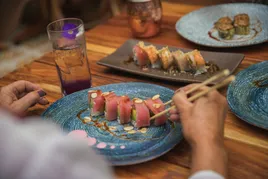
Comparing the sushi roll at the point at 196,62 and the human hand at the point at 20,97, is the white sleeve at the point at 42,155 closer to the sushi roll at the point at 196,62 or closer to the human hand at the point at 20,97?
the human hand at the point at 20,97

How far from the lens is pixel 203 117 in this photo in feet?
3.02

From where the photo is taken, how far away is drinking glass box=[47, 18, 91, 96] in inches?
56.0

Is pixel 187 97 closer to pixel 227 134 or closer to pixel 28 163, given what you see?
pixel 227 134

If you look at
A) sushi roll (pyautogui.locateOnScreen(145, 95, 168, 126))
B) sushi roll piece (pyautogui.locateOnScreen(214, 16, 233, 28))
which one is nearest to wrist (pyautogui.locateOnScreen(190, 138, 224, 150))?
sushi roll (pyautogui.locateOnScreen(145, 95, 168, 126))

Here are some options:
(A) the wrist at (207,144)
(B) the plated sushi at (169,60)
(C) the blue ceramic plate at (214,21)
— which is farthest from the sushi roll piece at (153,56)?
(A) the wrist at (207,144)

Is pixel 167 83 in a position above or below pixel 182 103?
below

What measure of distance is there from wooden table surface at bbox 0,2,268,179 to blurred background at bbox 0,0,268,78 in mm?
1825

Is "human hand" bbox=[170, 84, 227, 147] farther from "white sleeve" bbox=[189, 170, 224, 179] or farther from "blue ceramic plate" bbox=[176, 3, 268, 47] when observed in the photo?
"blue ceramic plate" bbox=[176, 3, 268, 47]

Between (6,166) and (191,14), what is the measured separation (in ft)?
5.71

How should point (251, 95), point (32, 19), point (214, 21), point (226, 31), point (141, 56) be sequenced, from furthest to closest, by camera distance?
point (32, 19) → point (214, 21) → point (226, 31) → point (141, 56) → point (251, 95)

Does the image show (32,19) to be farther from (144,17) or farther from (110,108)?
(110,108)

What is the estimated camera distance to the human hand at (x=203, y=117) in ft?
2.96

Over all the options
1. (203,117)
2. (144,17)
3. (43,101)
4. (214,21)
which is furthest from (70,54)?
(214,21)

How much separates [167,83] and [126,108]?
365mm
